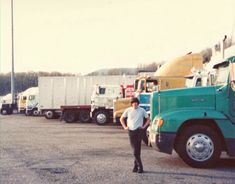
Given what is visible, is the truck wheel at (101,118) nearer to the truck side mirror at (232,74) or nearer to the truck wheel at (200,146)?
the truck wheel at (200,146)

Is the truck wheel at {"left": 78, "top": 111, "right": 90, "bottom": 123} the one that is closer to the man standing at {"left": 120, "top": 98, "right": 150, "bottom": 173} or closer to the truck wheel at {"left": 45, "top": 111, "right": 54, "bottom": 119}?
the truck wheel at {"left": 45, "top": 111, "right": 54, "bottom": 119}

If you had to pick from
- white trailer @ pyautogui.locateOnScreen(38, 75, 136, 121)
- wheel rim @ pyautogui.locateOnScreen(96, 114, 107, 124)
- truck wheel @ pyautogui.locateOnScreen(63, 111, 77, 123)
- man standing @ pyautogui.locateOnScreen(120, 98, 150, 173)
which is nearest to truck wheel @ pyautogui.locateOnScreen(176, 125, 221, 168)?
man standing @ pyautogui.locateOnScreen(120, 98, 150, 173)

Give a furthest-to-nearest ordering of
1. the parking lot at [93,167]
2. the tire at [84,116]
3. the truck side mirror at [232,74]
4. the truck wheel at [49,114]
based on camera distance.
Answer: the truck wheel at [49,114] → the tire at [84,116] → the truck side mirror at [232,74] → the parking lot at [93,167]

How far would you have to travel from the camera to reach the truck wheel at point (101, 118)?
2970 cm

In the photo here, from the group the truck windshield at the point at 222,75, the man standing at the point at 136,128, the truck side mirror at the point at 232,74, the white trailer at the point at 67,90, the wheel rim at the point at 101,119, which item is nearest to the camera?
the man standing at the point at 136,128

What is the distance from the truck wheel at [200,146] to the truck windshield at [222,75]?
3.78 ft

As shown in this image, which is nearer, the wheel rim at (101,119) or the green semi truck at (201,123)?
the green semi truck at (201,123)

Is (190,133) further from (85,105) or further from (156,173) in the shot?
(85,105)

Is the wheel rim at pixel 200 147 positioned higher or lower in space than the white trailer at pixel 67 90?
lower

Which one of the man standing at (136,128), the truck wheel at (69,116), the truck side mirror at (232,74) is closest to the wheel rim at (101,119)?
the truck wheel at (69,116)

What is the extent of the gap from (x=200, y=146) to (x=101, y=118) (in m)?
18.9

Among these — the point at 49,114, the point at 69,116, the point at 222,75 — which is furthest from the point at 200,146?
the point at 49,114

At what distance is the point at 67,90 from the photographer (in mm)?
34656

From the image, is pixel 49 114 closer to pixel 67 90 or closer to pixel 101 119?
pixel 67 90
